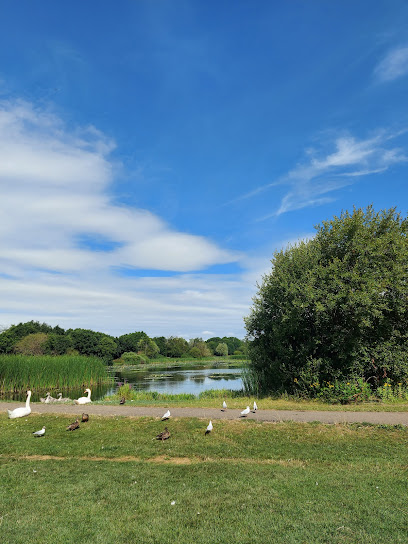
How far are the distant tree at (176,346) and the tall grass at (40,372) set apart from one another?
74564mm

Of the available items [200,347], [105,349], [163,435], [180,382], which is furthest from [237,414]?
[200,347]

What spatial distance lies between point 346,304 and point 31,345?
62.7 meters

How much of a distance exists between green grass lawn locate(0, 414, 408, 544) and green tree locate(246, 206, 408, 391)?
7339mm

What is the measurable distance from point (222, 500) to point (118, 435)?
18.1ft

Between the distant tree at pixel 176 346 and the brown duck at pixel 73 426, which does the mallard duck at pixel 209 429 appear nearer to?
the brown duck at pixel 73 426

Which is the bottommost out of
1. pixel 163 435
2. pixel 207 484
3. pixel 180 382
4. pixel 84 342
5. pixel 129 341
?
pixel 180 382

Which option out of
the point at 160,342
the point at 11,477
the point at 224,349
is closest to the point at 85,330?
the point at 160,342

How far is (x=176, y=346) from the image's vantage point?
10856 cm

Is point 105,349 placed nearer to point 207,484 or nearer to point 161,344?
point 161,344

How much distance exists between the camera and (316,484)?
6.80 m

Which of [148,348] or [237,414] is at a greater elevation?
[148,348]

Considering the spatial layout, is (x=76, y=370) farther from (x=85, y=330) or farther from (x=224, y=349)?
(x=224, y=349)

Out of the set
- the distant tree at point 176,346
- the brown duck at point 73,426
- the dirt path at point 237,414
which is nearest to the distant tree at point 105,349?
the distant tree at point 176,346

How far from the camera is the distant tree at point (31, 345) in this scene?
213ft
